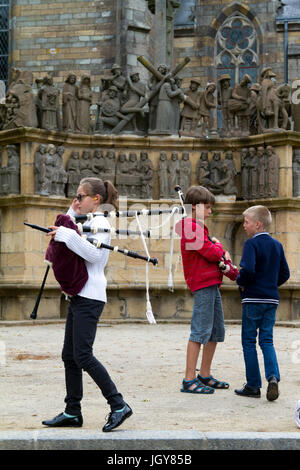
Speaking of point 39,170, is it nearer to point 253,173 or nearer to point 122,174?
point 122,174

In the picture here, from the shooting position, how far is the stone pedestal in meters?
14.3

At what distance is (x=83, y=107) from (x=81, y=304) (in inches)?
419

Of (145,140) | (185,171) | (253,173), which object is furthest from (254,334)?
(145,140)

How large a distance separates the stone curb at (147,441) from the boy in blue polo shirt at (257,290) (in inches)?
75.0

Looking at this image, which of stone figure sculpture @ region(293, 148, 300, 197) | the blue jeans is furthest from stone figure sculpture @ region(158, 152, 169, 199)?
the blue jeans

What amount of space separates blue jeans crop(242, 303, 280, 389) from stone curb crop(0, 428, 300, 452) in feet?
6.24

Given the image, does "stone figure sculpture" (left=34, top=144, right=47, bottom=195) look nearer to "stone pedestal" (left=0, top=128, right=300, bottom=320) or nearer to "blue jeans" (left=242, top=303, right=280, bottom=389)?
"stone pedestal" (left=0, top=128, right=300, bottom=320)

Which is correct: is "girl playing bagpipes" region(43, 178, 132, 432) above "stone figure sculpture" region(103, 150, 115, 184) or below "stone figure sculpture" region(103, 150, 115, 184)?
below

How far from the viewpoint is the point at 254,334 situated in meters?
6.48

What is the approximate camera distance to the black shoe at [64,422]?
16.5 ft

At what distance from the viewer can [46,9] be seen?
21.8 metres

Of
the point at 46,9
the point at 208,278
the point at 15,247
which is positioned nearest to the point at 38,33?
the point at 46,9

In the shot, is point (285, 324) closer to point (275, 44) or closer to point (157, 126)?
point (157, 126)

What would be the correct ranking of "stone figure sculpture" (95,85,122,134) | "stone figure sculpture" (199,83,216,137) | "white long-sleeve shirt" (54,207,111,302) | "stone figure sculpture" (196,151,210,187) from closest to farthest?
"white long-sleeve shirt" (54,207,111,302) < "stone figure sculpture" (196,151,210,187) < "stone figure sculpture" (95,85,122,134) < "stone figure sculpture" (199,83,216,137)
